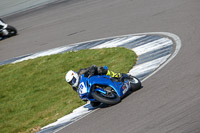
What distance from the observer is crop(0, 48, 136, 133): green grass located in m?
10.4

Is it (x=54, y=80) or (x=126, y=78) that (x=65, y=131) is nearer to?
(x=126, y=78)

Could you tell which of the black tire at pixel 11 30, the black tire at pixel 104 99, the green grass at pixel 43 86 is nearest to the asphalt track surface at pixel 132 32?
the black tire at pixel 104 99

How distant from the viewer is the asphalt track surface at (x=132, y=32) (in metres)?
7.06

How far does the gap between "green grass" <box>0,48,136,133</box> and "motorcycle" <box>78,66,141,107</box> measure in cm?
164

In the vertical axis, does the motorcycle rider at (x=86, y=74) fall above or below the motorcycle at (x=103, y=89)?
above

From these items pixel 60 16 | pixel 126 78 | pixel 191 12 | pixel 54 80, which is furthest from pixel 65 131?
pixel 60 16

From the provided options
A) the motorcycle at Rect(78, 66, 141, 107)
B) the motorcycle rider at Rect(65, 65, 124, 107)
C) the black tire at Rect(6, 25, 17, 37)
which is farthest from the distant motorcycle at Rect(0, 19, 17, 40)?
the motorcycle at Rect(78, 66, 141, 107)

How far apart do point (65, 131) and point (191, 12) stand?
9383 mm

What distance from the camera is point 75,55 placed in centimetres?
1488

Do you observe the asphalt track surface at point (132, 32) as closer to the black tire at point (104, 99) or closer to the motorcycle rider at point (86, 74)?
the black tire at point (104, 99)

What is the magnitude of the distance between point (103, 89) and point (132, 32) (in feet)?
23.5

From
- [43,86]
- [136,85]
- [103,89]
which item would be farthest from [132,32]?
[103,89]

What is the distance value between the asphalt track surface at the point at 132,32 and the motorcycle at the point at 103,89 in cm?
22

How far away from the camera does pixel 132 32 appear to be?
15258 millimetres
